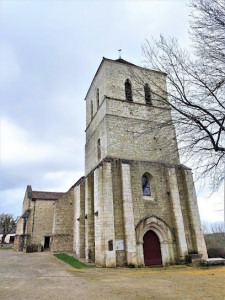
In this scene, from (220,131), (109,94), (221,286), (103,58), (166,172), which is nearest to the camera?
(220,131)

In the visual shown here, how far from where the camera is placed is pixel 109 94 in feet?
53.3

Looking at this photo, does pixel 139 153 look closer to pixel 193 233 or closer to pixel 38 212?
pixel 193 233

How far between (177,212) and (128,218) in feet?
11.1

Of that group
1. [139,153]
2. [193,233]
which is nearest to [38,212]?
[139,153]

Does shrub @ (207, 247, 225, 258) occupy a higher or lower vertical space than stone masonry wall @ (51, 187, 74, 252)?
lower

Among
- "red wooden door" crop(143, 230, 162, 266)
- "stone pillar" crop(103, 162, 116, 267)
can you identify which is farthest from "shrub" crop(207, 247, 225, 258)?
"stone pillar" crop(103, 162, 116, 267)

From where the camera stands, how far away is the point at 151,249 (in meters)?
13.0

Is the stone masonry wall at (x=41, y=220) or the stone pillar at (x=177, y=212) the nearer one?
the stone pillar at (x=177, y=212)

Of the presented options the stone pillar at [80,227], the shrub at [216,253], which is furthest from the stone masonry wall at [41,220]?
the shrub at [216,253]

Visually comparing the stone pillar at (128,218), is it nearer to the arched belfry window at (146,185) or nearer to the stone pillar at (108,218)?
the stone pillar at (108,218)

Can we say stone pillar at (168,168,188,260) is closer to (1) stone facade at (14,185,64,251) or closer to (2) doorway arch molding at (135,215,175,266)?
(2) doorway arch molding at (135,215,175,266)

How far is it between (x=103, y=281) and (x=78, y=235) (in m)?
9.33

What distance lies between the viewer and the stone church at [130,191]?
12.3 m

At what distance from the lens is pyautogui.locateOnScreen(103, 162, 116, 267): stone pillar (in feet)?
38.1
